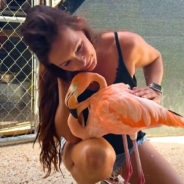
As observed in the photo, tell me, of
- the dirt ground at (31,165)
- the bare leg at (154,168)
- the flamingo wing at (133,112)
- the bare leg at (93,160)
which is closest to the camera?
the flamingo wing at (133,112)

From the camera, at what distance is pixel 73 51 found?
565 mm

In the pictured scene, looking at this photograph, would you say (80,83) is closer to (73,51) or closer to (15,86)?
(73,51)

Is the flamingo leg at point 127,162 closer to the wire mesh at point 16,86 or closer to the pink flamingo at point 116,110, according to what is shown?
the pink flamingo at point 116,110

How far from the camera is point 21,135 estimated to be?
1554mm

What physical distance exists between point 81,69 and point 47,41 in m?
0.08

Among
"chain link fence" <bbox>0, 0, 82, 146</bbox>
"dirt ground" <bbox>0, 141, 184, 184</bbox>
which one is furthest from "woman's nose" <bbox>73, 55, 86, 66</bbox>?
"chain link fence" <bbox>0, 0, 82, 146</bbox>

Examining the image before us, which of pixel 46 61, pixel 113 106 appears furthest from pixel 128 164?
pixel 46 61

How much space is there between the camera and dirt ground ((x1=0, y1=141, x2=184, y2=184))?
112cm

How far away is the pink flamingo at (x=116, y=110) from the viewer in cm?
56

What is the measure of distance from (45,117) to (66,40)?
0.24m

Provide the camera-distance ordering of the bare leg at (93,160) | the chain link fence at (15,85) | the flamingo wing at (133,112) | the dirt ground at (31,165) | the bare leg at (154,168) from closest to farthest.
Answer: the flamingo wing at (133,112) < the bare leg at (93,160) < the bare leg at (154,168) < the dirt ground at (31,165) < the chain link fence at (15,85)

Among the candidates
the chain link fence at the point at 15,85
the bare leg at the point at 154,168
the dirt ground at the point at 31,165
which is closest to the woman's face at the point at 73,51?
the bare leg at the point at 154,168

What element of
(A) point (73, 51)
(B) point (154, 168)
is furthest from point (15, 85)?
(A) point (73, 51)

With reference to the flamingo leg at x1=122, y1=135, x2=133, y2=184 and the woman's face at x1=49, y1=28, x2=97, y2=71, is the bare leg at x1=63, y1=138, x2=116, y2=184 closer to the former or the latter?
the flamingo leg at x1=122, y1=135, x2=133, y2=184
